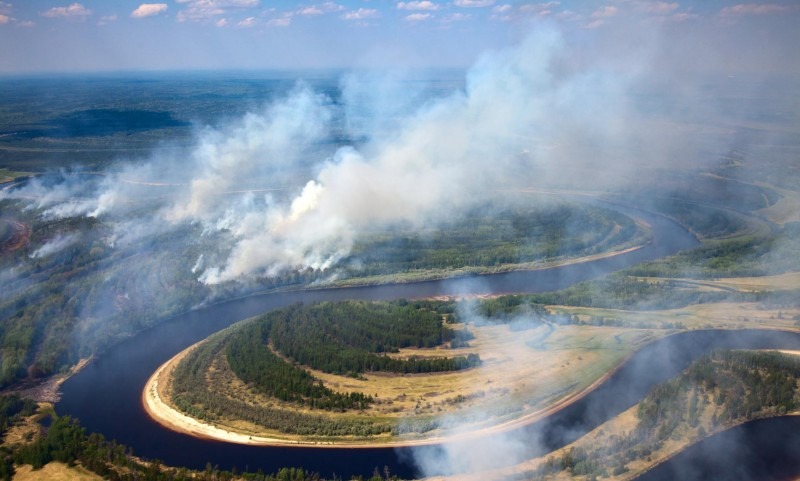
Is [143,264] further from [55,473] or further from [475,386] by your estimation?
[475,386]

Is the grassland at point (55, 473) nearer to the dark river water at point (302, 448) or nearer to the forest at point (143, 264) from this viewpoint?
the dark river water at point (302, 448)

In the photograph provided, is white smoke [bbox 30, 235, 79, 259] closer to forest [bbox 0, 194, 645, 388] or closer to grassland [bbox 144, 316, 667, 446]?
forest [bbox 0, 194, 645, 388]

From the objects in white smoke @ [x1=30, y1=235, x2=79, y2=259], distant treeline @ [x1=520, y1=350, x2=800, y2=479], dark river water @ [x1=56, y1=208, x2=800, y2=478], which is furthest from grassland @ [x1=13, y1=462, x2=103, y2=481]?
white smoke @ [x1=30, y1=235, x2=79, y2=259]

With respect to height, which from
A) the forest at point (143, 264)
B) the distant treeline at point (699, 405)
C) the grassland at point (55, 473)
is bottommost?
the distant treeline at point (699, 405)

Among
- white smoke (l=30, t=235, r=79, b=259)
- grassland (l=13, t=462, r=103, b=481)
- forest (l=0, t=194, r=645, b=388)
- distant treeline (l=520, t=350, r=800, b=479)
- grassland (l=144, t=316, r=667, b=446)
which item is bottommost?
distant treeline (l=520, t=350, r=800, b=479)

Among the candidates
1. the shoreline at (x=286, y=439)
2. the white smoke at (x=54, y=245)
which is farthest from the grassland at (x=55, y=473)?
the white smoke at (x=54, y=245)

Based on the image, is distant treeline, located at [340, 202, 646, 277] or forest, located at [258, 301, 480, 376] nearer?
forest, located at [258, 301, 480, 376]
